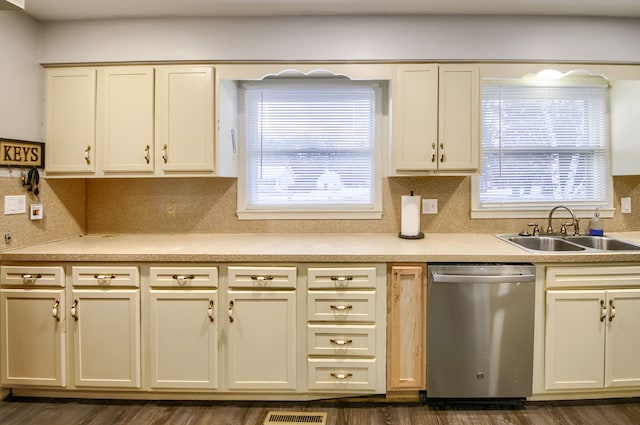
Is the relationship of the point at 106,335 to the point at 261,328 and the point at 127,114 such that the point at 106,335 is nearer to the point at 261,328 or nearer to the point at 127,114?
the point at 261,328

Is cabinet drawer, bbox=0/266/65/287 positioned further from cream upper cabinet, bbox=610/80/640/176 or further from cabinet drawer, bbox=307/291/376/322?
cream upper cabinet, bbox=610/80/640/176

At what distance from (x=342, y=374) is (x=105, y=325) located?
149 centimetres

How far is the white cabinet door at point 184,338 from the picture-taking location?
83.6 inches

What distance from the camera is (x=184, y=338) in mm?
2135

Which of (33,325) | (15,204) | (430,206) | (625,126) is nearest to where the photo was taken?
(33,325)

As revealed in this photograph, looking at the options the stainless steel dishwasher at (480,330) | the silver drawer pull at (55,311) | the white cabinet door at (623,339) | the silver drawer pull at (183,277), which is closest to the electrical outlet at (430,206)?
the stainless steel dishwasher at (480,330)

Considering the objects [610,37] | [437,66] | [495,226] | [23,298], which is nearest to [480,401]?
[495,226]

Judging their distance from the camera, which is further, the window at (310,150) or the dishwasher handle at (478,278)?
the window at (310,150)

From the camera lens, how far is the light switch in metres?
2.21

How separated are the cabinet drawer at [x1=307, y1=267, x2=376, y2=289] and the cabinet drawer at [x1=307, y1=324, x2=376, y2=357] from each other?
9.9 inches

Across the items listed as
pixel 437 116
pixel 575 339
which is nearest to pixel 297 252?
pixel 437 116

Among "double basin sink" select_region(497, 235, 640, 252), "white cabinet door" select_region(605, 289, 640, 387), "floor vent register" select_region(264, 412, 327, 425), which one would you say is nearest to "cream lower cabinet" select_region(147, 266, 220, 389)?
"floor vent register" select_region(264, 412, 327, 425)

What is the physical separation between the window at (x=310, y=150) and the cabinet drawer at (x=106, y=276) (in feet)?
3.07

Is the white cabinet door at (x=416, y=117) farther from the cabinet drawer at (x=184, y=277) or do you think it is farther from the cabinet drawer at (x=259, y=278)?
the cabinet drawer at (x=184, y=277)
